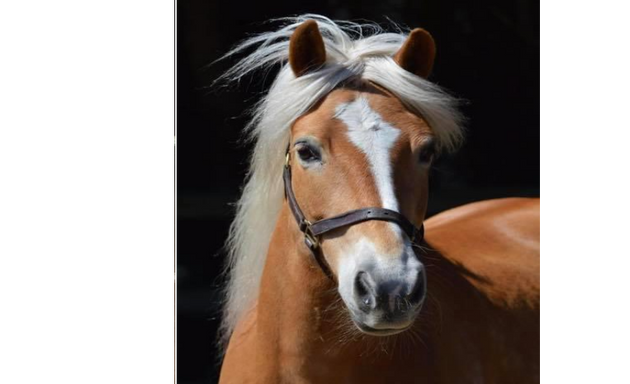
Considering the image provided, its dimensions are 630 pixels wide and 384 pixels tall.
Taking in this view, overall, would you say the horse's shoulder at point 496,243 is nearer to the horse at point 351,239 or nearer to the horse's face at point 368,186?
the horse at point 351,239

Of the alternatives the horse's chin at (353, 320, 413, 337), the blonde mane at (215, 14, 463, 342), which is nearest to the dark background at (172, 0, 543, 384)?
the blonde mane at (215, 14, 463, 342)

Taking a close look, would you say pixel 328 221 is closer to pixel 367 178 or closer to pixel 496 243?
pixel 367 178

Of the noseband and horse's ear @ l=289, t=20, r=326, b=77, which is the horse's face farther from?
horse's ear @ l=289, t=20, r=326, b=77

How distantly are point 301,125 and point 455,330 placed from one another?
73 cm

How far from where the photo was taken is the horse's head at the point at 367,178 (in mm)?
1673

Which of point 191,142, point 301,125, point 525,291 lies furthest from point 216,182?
point 525,291

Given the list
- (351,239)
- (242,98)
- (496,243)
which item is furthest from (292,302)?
(496,243)

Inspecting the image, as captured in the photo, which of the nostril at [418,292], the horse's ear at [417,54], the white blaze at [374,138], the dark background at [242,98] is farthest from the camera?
the dark background at [242,98]

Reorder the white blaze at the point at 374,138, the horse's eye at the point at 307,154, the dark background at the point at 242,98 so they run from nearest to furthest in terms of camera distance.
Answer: the white blaze at the point at 374,138
the horse's eye at the point at 307,154
the dark background at the point at 242,98

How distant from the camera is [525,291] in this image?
2.53 meters

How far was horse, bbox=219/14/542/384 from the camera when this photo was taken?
1741mm

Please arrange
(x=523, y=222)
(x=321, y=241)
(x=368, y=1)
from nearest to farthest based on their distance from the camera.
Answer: (x=321, y=241)
(x=368, y=1)
(x=523, y=222)

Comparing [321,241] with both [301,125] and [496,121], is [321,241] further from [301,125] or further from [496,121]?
[496,121]

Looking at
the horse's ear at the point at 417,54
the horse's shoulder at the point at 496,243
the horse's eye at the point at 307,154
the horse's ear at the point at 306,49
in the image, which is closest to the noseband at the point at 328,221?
the horse's eye at the point at 307,154
